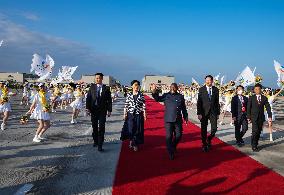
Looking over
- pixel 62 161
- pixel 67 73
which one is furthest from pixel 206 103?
pixel 67 73

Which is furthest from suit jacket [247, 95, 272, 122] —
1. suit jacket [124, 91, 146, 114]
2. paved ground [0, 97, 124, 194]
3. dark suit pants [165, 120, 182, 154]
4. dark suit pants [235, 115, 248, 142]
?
paved ground [0, 97, 124, 194]

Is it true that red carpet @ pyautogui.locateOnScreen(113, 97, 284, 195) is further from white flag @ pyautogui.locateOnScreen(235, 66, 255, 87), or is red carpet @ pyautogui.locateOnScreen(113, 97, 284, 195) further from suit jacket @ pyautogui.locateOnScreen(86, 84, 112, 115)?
white flag @ pyautogui.locateOnScreen(235, 66, 255, 87)

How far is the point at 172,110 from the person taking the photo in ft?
Result: 30.8

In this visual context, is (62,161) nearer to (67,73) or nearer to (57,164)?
(57,164)

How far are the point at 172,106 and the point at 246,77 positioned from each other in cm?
1346

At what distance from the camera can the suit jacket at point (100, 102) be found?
34.4 ft

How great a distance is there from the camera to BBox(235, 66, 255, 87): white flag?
2155 centimetres

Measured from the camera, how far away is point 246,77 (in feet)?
71.6

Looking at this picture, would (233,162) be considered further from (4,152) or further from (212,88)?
(4,152)

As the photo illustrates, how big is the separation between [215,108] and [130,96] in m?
2.33

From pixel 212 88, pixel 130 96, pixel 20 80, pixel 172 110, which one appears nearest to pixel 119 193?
pixel 172 110

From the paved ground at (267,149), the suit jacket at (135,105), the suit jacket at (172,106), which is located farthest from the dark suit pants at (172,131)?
the paved ground at (267,149)

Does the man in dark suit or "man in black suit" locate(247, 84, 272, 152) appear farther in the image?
"man in black suit" locate(247, 84, 272, 152)

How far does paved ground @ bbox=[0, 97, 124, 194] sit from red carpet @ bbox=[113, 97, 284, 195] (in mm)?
348
